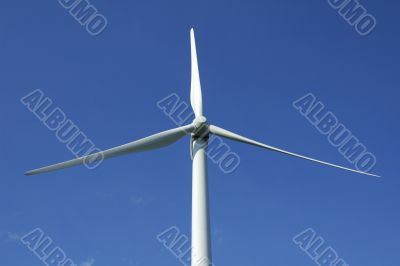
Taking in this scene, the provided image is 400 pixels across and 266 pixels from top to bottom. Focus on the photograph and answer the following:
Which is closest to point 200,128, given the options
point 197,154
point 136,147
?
point 197,154


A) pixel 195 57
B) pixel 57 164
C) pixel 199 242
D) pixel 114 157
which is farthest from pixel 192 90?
pixel 199 242

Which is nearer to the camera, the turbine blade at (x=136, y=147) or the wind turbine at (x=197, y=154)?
the wind turbine at (x=197, y=154)

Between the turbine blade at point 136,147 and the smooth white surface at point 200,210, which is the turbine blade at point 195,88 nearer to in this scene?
the turbine blade at point 136,147

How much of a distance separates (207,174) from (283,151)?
14.7ft

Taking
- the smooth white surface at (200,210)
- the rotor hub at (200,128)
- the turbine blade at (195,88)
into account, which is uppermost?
the turbine blade at (195,88)

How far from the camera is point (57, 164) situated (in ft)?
71.9

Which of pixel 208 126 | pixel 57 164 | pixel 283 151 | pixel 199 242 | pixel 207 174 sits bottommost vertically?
pixel 57 164

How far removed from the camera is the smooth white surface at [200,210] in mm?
18469

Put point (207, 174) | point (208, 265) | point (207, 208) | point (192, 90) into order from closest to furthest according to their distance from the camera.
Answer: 1. point (208, 265)
2. point (207, 208)
3. point (207, 174)
4. point (192, 90)

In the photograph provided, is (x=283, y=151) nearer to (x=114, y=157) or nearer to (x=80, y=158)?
(x=114, y=157)

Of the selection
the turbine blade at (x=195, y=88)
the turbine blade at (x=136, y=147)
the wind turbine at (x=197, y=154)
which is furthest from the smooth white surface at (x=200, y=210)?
the turbine blade at (x=195, y=88)

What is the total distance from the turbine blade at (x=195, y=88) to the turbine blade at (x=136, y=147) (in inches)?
69.1

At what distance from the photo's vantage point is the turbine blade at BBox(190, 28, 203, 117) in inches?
956

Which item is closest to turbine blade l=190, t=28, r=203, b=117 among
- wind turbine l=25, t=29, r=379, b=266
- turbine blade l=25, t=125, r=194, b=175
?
Answer: wind turbine l=25, t=29, r=379, b=266
